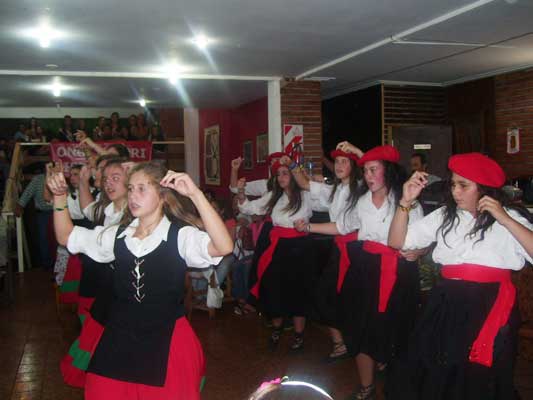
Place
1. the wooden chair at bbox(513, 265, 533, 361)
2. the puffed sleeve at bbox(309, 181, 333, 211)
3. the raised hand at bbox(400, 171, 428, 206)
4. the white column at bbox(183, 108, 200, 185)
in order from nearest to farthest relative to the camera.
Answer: the raised hand at bbox(400, 171, 428, 206), the wooden chair at bbox(513, 265, 533, 361), the puffed sleeve at bbox(309, 181, 333, 211), the white column at bbox(183, 108, 200, 185)

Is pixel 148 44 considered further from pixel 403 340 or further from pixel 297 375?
pixel 403 340

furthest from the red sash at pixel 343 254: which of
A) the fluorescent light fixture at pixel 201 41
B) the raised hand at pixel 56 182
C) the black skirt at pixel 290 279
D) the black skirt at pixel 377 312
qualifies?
the fluorescent light fixture at pixel 201 41

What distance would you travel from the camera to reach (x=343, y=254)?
4402 millimetres

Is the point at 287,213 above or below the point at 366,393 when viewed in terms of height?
above

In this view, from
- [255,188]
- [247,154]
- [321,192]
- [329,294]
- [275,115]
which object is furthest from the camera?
[247,154]

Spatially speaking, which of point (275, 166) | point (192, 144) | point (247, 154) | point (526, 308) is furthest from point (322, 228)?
point (192, 144)

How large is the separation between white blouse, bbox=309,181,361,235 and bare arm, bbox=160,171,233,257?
192cm

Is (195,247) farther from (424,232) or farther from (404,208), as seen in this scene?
(424,232)

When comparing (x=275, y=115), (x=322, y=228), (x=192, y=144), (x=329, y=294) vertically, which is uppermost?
(x=275, y=115)

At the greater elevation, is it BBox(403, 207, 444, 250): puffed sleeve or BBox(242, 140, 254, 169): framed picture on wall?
BBox(242, 140, 254, 169): framed picture on wall

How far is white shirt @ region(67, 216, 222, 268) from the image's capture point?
265 cm

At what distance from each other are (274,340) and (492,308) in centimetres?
284

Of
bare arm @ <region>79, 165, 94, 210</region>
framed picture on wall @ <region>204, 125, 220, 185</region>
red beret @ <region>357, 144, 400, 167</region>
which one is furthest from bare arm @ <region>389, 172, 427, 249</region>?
framed picture on wall @ <region>204, 125, 220, 185</region>

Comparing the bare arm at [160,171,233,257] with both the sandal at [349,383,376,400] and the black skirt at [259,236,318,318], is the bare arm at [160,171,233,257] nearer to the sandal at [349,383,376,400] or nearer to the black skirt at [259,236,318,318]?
the sandal at [349,383,376,400]
